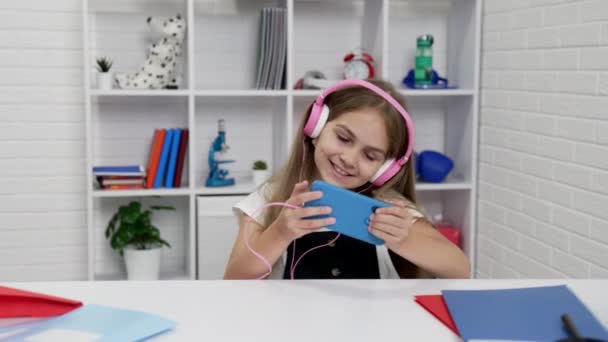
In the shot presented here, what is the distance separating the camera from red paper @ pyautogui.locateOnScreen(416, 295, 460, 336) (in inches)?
50.0

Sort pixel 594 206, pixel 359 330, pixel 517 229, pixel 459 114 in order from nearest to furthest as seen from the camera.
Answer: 1. pixel 359 330
2. pixel 594 206
3. pixel 517 229
4. pixel 459 114

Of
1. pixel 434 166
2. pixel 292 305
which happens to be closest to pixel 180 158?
pixel 434 166

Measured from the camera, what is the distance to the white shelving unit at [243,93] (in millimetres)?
3439

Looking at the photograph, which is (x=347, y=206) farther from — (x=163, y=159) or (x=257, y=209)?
(x=163, y=159)

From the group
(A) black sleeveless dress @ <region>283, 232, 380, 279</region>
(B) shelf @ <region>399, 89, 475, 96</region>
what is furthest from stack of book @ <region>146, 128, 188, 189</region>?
(A) black sleeveless dress @ <region>283, 232, 380, 279</region>

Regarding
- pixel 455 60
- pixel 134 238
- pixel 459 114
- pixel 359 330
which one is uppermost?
Result: pixel 455 60

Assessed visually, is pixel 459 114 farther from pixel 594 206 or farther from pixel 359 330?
pixel 359 330

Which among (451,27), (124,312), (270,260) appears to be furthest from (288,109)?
(124,312)

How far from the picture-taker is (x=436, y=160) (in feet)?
11.6

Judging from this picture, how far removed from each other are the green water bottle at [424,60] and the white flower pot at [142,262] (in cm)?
138

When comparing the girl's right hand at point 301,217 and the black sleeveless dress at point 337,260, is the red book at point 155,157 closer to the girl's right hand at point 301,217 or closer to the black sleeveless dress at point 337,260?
the black sleeveless dress at point 337,260

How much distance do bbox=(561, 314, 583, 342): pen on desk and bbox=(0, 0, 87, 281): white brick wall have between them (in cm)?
274

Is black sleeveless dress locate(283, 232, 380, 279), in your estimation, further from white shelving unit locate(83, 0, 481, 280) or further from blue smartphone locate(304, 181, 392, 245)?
white shelving unit locate(83, 0, 481, 280)

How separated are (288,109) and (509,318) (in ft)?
7.11
